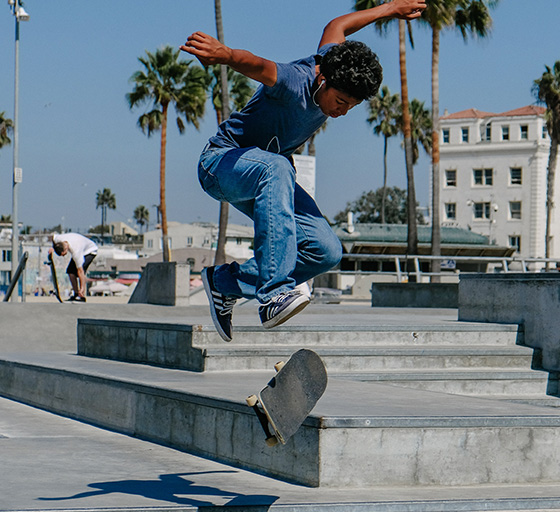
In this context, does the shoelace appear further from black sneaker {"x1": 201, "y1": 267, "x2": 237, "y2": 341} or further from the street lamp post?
the street lamp post

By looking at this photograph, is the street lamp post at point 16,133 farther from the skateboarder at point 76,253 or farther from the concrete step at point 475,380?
the concrete step at point 475,380

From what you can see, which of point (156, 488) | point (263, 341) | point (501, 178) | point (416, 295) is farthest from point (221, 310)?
point (501, 178)

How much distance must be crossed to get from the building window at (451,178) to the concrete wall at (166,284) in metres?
68.5

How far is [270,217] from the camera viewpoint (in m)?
3.64

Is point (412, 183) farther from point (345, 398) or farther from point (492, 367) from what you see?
point (345, 398)

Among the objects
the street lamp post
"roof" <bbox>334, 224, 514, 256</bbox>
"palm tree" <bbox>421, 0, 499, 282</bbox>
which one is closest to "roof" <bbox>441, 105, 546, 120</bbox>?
"roof" <bbox>334, 224, 514, 256</bbox>

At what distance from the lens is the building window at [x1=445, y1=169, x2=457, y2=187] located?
80.9m

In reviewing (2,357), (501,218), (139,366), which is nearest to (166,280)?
(2,357)

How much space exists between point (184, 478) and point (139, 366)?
111 inches

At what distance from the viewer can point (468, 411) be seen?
4105 millimetres

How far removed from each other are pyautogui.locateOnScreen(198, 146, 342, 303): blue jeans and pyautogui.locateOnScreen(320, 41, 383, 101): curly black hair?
44cm

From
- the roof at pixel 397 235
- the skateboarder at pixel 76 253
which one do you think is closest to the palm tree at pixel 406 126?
the skateboarder at pixel 76 253

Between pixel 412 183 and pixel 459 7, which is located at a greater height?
pixel 459 7

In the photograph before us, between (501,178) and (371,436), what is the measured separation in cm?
7855
